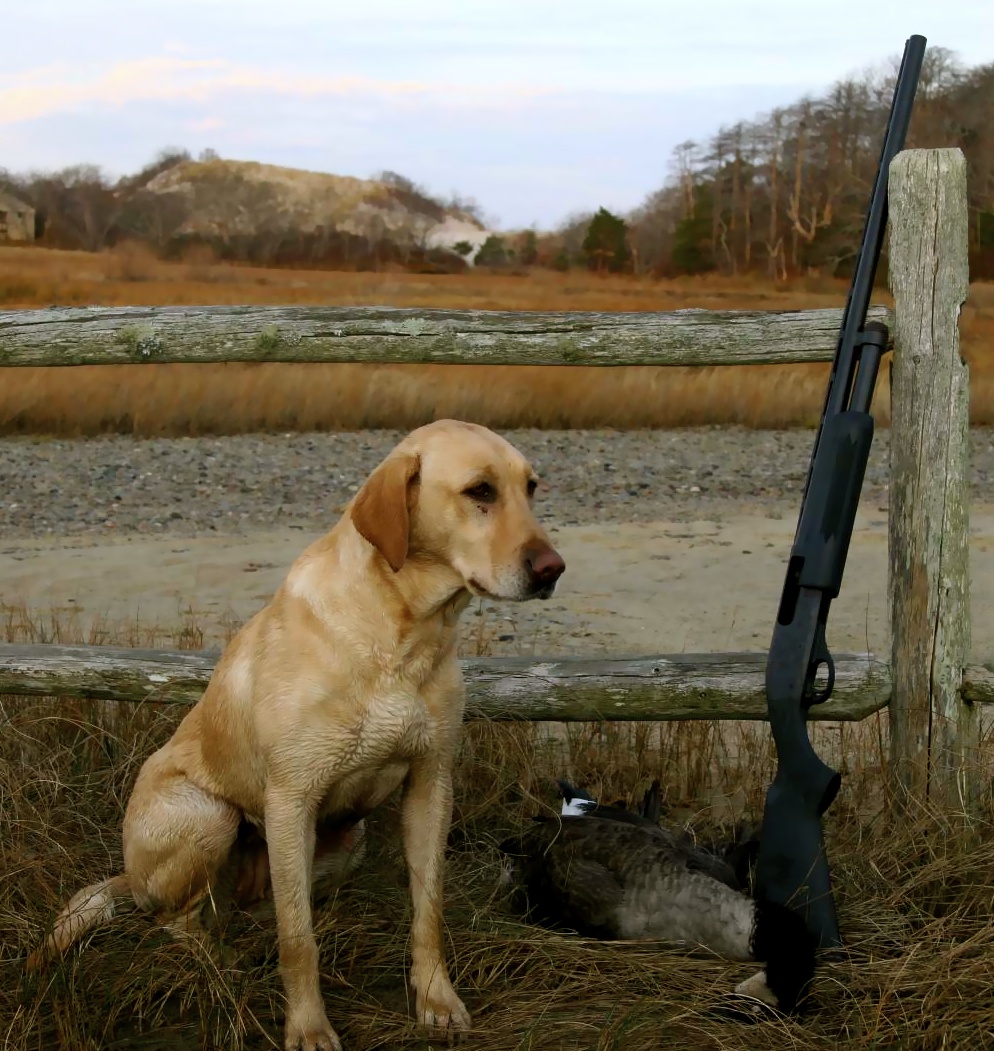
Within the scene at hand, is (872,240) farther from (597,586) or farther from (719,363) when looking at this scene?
(597,586)

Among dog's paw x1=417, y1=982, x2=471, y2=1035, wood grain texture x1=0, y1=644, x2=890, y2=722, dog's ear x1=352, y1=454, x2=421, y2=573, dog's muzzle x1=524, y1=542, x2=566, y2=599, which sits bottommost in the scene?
dog's paw x1=417, y1=982, x2=471, y2=1035

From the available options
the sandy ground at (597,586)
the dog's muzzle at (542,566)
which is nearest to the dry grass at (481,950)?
the dog's muzzle at (542,566)

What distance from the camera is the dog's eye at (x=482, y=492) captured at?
3.23 m

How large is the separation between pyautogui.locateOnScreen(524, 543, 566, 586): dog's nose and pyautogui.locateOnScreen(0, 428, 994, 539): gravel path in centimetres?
851

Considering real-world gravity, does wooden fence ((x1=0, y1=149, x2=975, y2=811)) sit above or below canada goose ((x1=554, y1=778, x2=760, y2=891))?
above

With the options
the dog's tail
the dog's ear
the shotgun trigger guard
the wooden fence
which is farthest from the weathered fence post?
the dog's tail

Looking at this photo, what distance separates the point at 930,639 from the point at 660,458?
38.1 feet

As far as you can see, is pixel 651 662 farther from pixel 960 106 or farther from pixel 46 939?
pixel 960 106

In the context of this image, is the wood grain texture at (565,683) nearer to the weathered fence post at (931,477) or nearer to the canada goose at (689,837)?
the weathered fence post at (931,477)

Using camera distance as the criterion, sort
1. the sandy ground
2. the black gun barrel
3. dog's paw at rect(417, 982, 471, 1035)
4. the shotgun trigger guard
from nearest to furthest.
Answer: dog's paw at rect(417, 982, 471, 1035)
the shotgun trigger guard
the black gun barrel
the sandy ground

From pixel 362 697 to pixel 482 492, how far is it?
0.60 metres

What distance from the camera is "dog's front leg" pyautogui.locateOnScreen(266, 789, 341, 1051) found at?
3.31 meters

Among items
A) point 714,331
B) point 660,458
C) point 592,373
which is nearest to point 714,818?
point 714,331

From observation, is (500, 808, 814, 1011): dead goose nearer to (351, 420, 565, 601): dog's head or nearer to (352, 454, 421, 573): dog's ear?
(351, 420, 565, 601): dog's head
